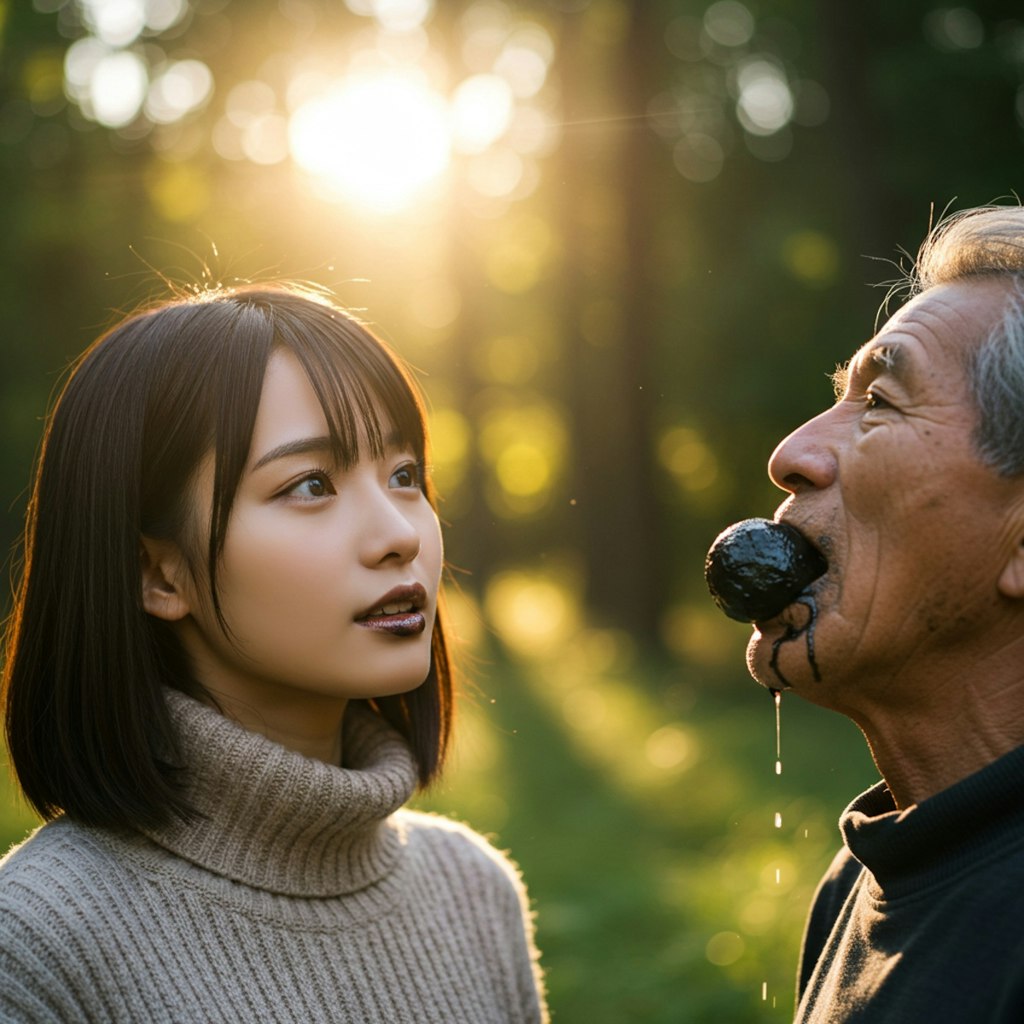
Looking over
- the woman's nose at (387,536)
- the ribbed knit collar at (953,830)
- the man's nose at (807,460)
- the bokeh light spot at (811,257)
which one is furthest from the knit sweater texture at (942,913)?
the bokeh light spot at (811,257)

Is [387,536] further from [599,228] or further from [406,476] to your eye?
[599,228]

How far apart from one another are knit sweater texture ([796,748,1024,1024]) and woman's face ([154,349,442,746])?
3.22 feet

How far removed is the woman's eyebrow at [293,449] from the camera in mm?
2580

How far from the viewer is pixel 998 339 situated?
7.63ft

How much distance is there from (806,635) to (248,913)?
1267 mm

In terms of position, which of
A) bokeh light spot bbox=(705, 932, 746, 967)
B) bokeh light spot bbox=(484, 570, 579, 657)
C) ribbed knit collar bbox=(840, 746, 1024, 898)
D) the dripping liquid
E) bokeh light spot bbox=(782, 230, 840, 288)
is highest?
bokeh light spot bbox=(782, 230, 840, 288)

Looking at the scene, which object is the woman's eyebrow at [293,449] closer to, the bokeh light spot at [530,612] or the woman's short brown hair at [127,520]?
the woman's short brown hair at [127,520]

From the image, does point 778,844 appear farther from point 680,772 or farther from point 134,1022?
point 134,1022

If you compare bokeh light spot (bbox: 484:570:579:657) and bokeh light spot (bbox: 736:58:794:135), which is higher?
bokeh light spot (bbox: 736:58:794:135)

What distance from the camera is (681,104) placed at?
2075 centimetres

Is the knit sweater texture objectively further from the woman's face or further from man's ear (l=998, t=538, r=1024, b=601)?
Result: the woman's face

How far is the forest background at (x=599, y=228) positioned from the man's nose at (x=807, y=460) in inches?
232

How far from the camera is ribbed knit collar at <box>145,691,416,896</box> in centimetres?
260

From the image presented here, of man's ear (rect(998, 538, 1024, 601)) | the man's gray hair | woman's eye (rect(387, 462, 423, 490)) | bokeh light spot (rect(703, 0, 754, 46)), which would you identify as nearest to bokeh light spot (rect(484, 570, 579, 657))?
bokeh light spot (rect(703, 0, 754, 46))
